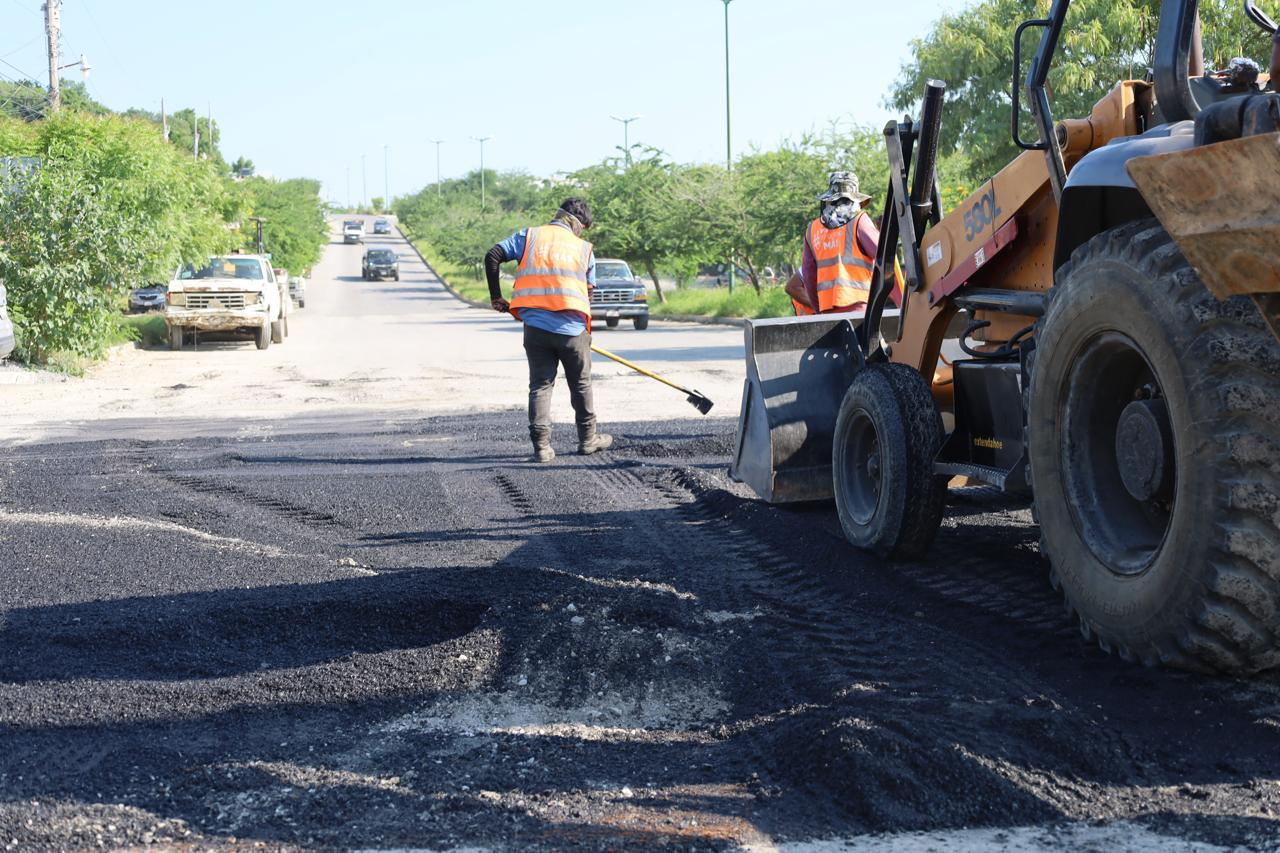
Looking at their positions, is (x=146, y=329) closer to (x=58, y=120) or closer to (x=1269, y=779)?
(x=58, y=120)

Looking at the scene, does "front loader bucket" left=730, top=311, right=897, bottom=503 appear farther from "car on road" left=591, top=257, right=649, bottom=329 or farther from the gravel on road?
"car on road" left=591, top=257, right=649, bottom=329

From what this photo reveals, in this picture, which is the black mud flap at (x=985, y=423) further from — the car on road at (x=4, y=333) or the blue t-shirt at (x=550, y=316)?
the car on road at (x=4, y=333)

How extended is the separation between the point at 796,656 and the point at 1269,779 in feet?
5.12

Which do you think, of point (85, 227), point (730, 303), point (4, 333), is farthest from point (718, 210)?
point (4, 333)

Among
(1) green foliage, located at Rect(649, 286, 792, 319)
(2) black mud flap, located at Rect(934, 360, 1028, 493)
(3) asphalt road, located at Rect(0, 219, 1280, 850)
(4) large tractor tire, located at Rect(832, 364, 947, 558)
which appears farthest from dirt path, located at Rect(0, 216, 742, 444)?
(2) black mud flap, located at Rect(934, 360, 1028, 493)

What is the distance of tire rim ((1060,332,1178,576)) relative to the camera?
3.82m

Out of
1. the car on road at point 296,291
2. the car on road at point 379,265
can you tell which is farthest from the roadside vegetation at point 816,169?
the car on road at point 296,291

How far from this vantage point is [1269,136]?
9.96 feet

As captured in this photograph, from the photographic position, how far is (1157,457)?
3.78m

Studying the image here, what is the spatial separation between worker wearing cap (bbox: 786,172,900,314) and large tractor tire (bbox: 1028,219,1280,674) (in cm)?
380

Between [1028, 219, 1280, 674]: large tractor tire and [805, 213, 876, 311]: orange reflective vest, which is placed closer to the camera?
[1028, 219, 1280, 674]: large tractor tire

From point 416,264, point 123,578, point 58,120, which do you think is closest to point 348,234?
point 416,264

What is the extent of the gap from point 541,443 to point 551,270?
1.24 meters

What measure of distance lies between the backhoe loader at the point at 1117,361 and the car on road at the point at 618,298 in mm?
24824
